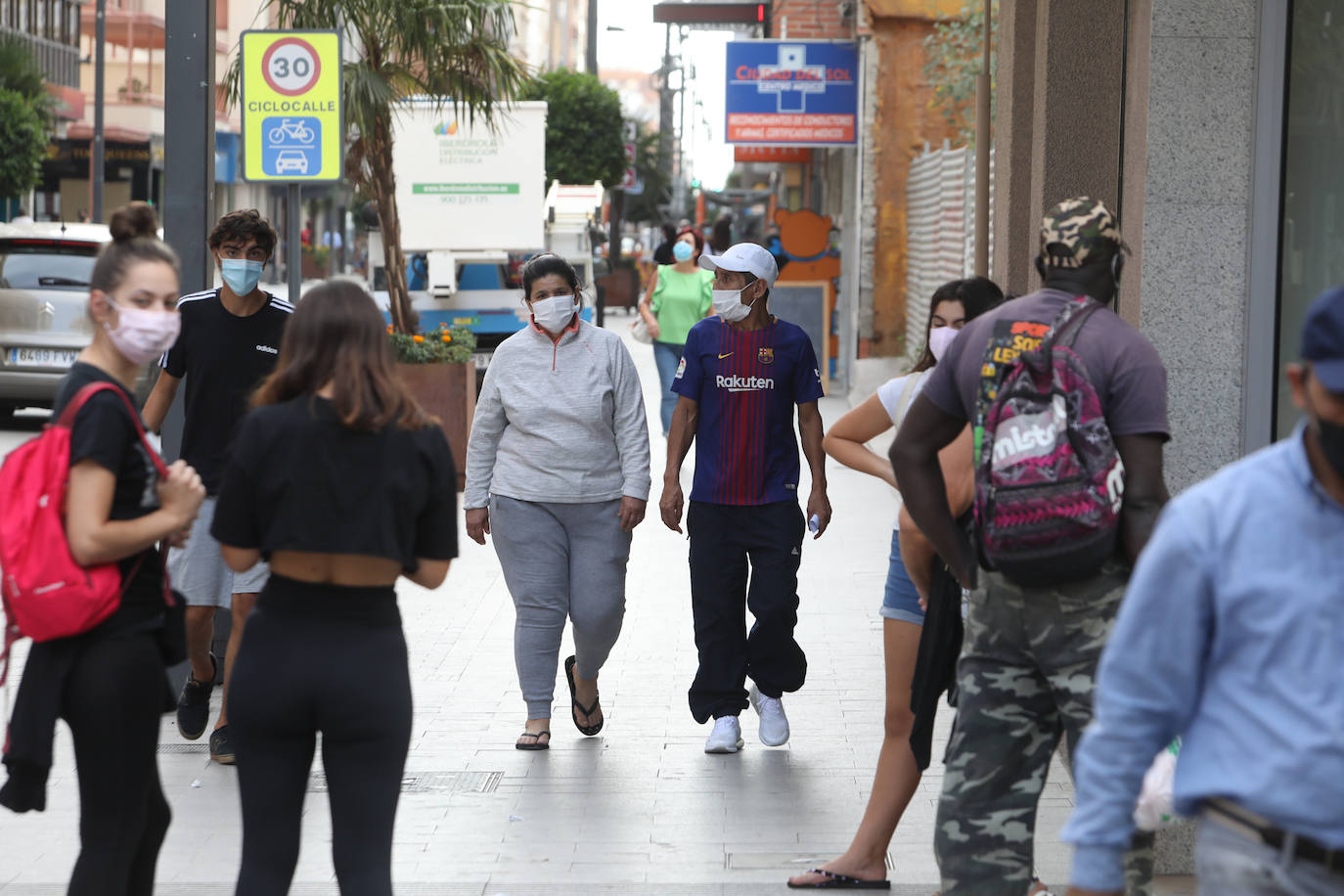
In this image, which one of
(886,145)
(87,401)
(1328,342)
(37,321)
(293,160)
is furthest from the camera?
(886,145)

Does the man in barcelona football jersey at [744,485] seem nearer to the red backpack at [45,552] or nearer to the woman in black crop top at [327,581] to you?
the woman in black crop top at [327,581]

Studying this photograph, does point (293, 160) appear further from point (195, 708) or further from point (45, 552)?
point (45, 552)

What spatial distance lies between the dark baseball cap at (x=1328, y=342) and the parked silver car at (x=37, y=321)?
48.9ft

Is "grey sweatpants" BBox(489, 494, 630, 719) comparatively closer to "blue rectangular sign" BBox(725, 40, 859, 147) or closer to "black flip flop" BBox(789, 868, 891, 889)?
"black flip flop" BBox(789, 868, 891, 889)

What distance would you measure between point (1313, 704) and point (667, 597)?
24.2 feet

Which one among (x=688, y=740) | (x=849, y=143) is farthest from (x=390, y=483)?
(x=849, y=143)

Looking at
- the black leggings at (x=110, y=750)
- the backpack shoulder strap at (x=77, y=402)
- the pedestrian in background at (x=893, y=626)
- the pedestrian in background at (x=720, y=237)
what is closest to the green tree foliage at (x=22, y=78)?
the pedestrian in background at (x=720, y=237)

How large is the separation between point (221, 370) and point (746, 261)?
6.24 ft

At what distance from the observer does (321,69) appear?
9.12 metres

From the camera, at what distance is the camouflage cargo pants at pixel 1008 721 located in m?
3.60

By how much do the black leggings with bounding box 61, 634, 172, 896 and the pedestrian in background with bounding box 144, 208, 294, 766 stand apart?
225 centimetres

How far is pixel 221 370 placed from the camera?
597cm

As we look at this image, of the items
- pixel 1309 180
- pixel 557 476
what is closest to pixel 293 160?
pixel 557 476

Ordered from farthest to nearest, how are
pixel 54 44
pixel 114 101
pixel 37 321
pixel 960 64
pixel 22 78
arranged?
pixel 114 101 → pixel 54 44 → pixel 22 78 → pixel 960 64 → pixel 37 321
